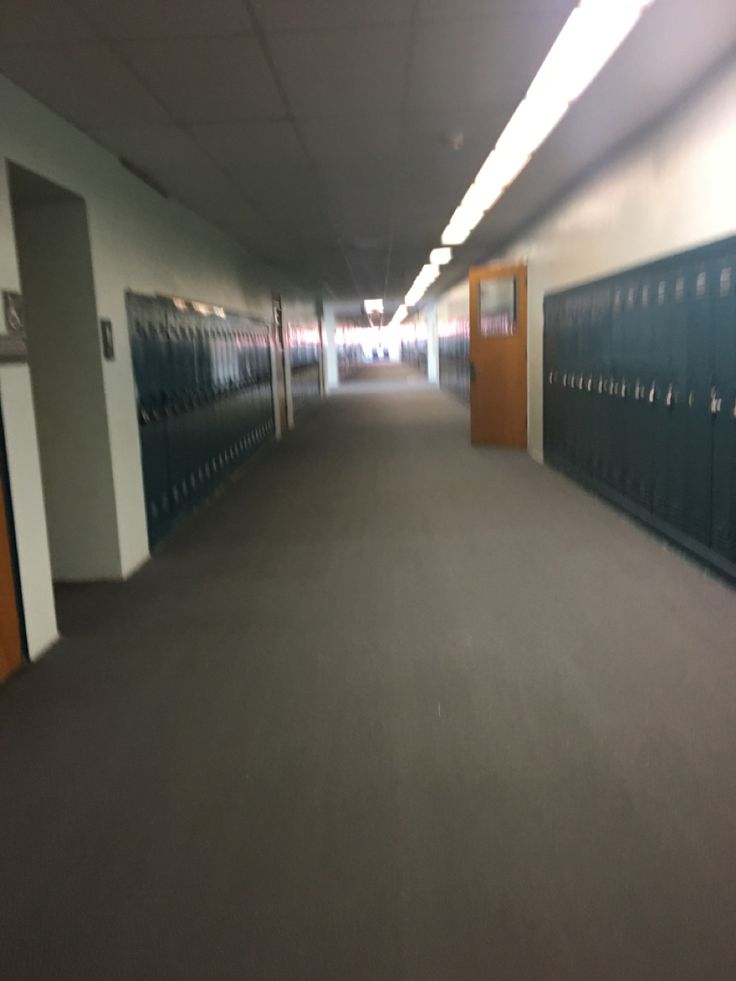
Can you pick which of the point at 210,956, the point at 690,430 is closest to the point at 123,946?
the point at 210,956

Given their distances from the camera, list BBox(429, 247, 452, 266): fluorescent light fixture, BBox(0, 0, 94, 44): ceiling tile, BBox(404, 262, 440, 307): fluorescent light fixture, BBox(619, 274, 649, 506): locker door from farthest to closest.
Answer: BBox(404, 262, 440, 307): fluorescent light fixture → BBox(429, 247, 452, 266): fluorescent light fixture → BBox(619, 274, 649, 506): locker door → BBox(0, 0, 94, 44): ceiling tile

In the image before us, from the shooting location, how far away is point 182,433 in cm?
686

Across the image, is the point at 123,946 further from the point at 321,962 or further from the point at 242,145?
the point at 242,145

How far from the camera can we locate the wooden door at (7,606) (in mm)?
3570

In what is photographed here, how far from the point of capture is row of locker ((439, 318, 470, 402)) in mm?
15203

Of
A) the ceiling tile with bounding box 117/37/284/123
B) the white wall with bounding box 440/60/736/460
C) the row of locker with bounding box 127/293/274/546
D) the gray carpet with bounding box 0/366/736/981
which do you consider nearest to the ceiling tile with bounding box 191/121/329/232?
the ceiling tile with bounding box 117/37/284/123

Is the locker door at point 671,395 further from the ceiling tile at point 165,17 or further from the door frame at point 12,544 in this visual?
the door frame at point 12,544

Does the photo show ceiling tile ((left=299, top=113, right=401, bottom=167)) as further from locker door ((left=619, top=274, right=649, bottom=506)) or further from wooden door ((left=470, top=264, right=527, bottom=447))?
wooden door ((left=470, top=264, right=527, bottom=447))

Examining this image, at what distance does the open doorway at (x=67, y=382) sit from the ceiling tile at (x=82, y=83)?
1.58 ft

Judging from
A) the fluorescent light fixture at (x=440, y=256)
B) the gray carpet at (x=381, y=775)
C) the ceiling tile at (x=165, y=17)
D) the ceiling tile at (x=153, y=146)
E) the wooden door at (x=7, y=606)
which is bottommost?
the gray carpet at (x=381, y=775)

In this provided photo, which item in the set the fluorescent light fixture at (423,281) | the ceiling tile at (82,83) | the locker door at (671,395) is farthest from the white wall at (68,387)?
the fluorescent light fixture at (423,281)

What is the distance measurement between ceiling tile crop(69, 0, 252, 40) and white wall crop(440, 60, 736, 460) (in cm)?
265

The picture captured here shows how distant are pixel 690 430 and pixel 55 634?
379 centimetres

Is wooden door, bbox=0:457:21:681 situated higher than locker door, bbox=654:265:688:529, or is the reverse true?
locker door, bbox=654:265:688:529
